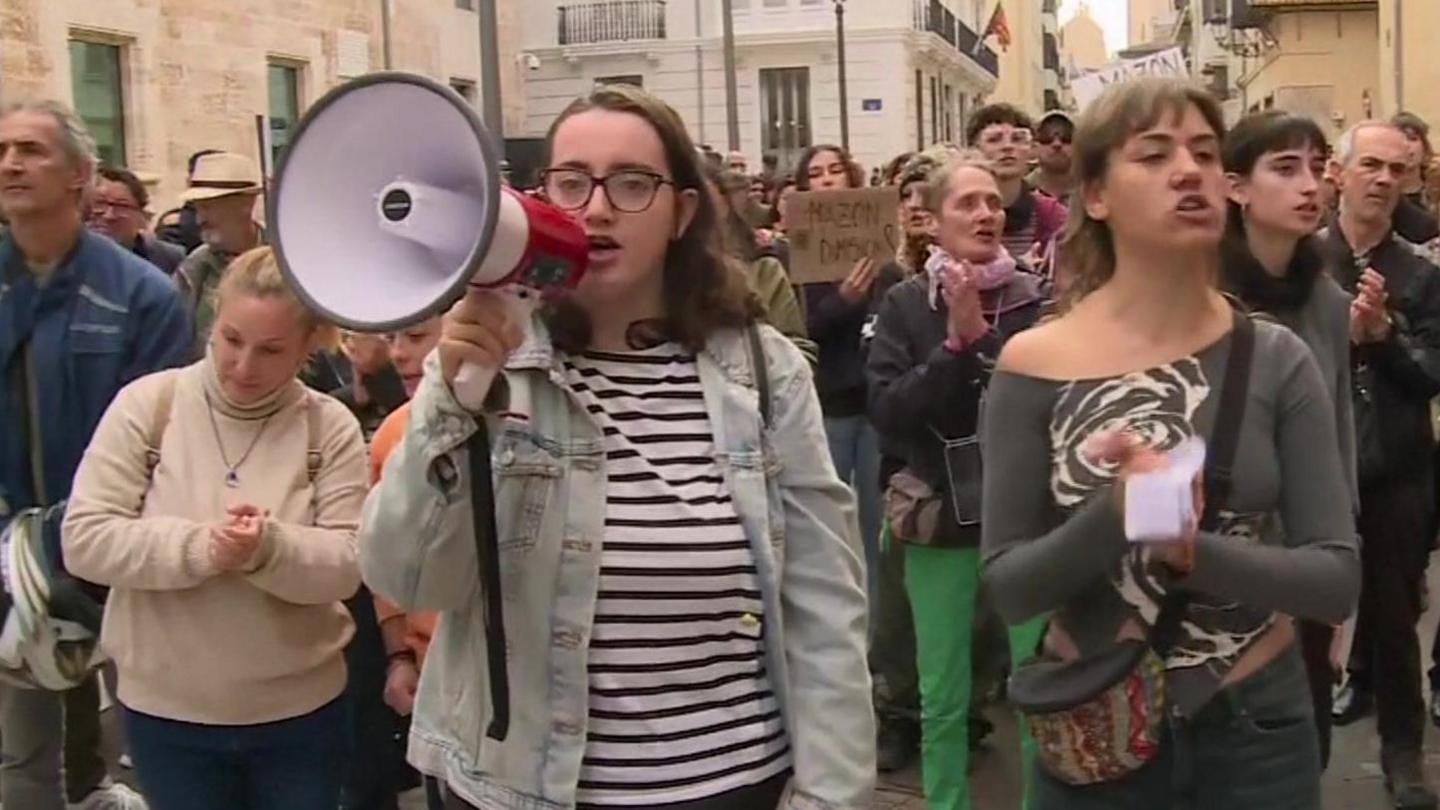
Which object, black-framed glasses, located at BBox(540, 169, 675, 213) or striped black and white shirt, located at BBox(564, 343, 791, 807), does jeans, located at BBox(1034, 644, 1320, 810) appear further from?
black-framed glasses, located at BBox(540, 169, 675, 213)

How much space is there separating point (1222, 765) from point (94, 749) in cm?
356

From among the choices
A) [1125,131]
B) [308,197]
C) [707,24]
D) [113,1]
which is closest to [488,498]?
[308,197]

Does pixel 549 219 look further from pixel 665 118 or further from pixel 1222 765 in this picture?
pixel 1222 765

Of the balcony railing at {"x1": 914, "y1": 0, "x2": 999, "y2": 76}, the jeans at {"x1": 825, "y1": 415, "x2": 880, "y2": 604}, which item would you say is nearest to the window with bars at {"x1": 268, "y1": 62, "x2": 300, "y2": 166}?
the jeans at {"x1": 825, "y1": 415, "x2": 880, "y2": 604}

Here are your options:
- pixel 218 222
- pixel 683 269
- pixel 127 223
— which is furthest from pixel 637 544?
pixel 127 223

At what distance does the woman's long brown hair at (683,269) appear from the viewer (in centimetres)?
254

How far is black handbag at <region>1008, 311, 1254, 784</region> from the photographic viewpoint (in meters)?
2.63

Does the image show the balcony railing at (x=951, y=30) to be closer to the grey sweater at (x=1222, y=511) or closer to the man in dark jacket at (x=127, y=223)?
the man in dark jacket at (x=127, y=223)

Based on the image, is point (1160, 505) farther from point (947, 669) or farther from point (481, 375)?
point (947, 669)

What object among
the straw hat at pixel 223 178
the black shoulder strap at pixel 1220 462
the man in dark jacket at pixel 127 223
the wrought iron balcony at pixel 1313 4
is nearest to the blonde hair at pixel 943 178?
the black shoulder strap at pixel 1220 462

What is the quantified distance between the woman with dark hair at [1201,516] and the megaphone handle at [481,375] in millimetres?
897

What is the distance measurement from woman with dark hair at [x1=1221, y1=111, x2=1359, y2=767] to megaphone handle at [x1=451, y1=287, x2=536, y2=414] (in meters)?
2.26

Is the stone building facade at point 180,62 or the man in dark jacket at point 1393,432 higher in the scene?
the stone building facade at point 180,62

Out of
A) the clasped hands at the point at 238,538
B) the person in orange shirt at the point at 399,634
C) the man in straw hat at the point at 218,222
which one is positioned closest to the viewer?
the clasped hands at the point at 238,538
